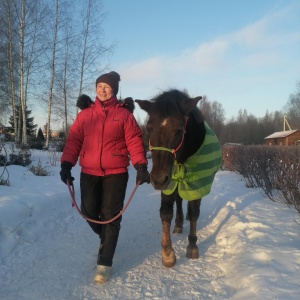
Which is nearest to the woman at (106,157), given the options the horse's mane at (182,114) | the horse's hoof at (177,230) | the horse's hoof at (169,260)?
the horse's mane at (182,114)

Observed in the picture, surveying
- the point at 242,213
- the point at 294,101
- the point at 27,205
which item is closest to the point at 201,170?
the point at 242,213

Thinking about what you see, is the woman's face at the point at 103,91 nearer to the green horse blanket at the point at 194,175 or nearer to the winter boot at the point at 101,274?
the green horse blanket at the point at 194,175

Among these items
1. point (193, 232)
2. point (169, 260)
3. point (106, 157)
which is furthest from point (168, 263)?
point (106, 157)

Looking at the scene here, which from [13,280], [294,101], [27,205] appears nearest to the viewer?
[13,280]

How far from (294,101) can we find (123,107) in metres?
77.9

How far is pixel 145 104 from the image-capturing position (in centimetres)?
350

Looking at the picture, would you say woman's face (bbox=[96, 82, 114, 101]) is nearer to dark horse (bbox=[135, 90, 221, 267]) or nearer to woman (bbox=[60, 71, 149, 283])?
woman (bbox=[60, 71, 149, 283])

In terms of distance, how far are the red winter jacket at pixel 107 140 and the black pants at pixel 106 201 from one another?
88 millimetres

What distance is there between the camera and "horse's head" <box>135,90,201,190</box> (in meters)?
3.02

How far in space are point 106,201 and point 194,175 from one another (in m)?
1.20

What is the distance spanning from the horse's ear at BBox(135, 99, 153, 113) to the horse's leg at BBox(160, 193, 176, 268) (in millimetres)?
1169

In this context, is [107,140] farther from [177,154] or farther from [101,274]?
[101,274]

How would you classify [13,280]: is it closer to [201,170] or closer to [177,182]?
[177,182]

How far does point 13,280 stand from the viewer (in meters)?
3.15
